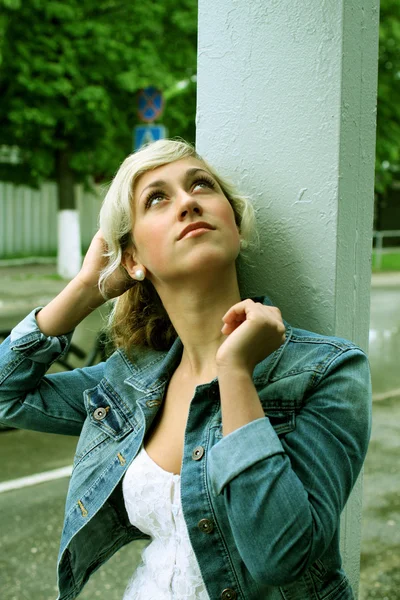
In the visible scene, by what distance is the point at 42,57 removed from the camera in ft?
48.2

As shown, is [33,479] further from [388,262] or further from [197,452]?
[388,262]

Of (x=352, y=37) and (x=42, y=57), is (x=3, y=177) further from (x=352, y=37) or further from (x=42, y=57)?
(x=352, y=37)

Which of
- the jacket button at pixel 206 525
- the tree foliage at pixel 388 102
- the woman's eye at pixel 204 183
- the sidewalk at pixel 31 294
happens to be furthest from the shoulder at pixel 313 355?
the tree foliage at pixel 388 102

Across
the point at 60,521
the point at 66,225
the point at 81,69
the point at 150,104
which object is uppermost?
the point at 81,69

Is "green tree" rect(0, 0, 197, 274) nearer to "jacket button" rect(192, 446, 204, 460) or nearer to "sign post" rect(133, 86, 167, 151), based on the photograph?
"sign post" rect(133, 86, 167, 151)

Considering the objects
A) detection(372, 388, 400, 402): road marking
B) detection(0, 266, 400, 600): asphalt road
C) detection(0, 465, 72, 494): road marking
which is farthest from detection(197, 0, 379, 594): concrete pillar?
detection(372, 388, 400, 402): road marking

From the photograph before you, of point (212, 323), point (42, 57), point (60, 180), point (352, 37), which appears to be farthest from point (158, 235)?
point (60, 180)

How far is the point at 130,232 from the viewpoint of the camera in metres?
2.02

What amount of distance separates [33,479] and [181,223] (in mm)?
3762

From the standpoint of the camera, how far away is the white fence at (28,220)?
814 inches

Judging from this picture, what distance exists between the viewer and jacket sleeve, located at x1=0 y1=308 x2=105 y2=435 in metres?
2.16

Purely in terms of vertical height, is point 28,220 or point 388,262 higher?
point 28,220

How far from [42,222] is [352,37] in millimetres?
20484

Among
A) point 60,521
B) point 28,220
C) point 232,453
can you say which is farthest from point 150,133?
point 232,453
